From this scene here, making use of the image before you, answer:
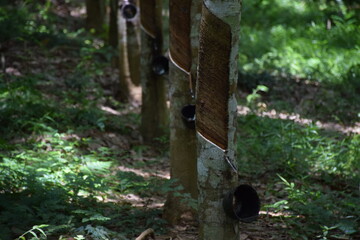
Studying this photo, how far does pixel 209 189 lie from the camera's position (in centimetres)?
338

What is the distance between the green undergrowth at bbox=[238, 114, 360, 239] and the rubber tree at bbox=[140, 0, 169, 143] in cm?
132

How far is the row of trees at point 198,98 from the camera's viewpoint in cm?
321

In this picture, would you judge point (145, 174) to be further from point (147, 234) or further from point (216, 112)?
point (216, 112)

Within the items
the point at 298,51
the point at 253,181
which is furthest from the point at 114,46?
the point at 253,181

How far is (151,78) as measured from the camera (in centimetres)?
752

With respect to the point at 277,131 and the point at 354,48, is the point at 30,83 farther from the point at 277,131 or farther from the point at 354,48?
the point at 354,48

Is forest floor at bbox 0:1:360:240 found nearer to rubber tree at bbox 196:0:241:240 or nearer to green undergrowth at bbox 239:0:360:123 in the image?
green undergrowth at bbox 239:0:360:123

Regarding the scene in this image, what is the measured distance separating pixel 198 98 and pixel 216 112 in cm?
15

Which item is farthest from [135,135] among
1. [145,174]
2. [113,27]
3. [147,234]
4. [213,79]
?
[213,79]

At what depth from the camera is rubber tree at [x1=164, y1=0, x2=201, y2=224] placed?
15.1 ft

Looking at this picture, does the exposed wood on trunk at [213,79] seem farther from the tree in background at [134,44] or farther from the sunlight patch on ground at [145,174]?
the tree in background at [134,44]

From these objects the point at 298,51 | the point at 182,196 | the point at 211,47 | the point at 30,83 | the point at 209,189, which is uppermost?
the point at 211,47

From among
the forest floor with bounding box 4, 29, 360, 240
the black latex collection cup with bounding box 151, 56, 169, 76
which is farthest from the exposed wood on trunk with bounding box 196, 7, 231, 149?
the black latex collection cup with bounding box 151, 56, 169, 76

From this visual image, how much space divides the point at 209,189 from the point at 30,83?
5979 millimetres
